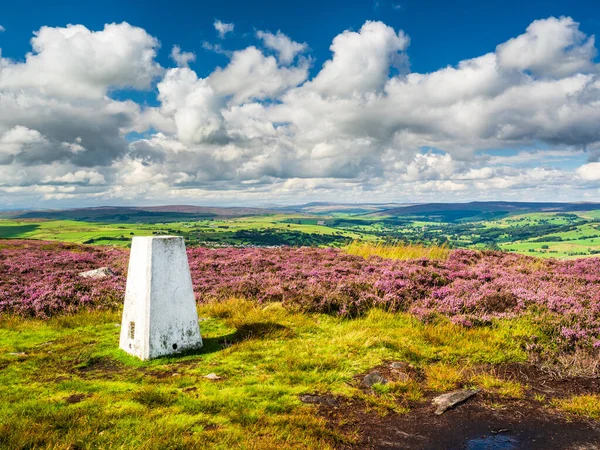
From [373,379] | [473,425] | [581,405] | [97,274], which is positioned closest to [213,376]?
[373,379]

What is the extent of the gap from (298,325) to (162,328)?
376 cm

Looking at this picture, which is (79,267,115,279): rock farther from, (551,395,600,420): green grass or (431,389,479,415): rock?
(551,395,600,420): green grass

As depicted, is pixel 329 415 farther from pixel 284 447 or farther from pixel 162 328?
pixel 162 328

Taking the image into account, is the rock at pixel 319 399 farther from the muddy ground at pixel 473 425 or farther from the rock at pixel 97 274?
the rock at pixel 97 274

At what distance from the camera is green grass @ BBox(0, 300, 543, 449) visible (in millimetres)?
4660

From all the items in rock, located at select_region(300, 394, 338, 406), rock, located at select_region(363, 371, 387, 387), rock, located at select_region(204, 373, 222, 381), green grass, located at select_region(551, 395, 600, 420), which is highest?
rock, located at select_region(204, 373, 222, 381)

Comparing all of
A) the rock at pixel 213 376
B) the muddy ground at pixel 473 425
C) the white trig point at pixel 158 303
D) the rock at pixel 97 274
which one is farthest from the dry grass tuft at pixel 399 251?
the rock at pixel 213 376

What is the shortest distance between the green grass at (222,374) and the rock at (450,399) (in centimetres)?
28

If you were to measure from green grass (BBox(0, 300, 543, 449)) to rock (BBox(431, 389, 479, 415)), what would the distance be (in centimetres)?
28

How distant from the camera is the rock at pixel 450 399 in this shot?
5785 mm

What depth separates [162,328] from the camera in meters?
7.67

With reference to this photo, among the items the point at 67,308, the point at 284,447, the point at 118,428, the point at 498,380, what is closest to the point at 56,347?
the point at 67,308

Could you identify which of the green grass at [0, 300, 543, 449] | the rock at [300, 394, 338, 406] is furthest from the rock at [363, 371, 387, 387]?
the rock at [300, 394, 338, 406]

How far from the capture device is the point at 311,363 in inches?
288
